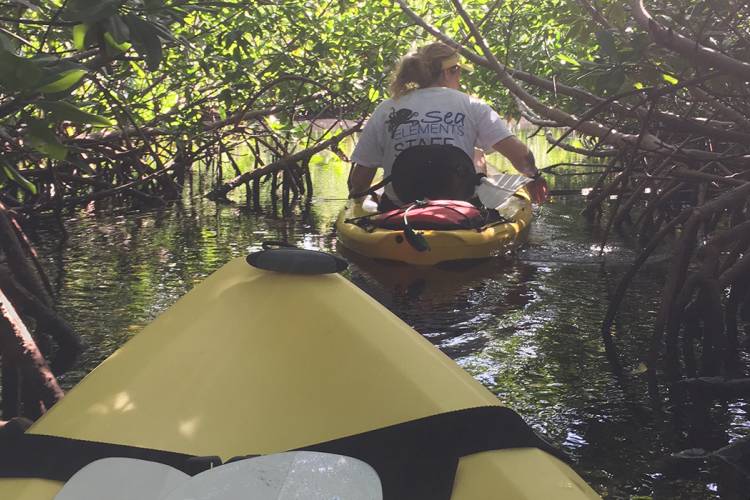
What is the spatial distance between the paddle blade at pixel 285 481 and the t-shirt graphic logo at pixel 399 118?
454 centimetres

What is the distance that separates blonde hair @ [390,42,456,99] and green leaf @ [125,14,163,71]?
3.73 metres

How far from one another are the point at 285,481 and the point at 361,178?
5277 millimetres

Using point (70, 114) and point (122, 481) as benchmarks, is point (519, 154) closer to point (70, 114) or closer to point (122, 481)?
point (70, 114)

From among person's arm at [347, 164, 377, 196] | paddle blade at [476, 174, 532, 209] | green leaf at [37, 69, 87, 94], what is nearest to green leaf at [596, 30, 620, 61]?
green leaf at [37, 69, 87, 94]

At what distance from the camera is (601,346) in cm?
412

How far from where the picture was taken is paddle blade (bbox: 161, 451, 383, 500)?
4.97ft

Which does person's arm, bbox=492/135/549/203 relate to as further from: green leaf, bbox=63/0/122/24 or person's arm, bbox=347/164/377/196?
green leaf, bbox=63/0/122/24

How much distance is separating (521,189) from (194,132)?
307 cm

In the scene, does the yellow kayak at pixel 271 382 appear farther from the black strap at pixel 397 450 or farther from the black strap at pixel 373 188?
the black strap at pixel 373 188

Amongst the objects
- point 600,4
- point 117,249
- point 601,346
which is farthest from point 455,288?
point 117,249

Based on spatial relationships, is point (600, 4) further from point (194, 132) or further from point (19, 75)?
point (194, 132)

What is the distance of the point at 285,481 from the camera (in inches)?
60.4

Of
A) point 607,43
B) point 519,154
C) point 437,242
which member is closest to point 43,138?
point 607,43

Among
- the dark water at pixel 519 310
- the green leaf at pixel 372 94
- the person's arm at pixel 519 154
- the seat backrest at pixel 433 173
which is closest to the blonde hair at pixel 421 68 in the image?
the seat backrest at pixel 433 173
